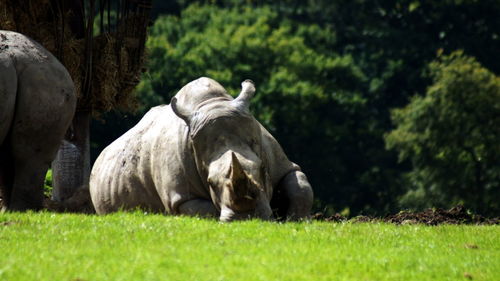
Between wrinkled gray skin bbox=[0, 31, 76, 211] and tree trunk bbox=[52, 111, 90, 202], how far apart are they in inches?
148

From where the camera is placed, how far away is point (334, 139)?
178 ft

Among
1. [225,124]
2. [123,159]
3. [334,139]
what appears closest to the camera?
[225,124]

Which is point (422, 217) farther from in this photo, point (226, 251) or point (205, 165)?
point (226, 251)

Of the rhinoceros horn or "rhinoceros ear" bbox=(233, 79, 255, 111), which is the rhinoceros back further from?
the rhinoceros horn

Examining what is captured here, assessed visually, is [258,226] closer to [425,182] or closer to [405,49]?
[425,182]

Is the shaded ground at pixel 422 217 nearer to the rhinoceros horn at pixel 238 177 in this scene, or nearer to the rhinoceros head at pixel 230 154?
the rhinoceros head at pixel 230 154

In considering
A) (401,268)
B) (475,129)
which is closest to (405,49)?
(475,129)

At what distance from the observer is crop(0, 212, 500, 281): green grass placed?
11977 mm

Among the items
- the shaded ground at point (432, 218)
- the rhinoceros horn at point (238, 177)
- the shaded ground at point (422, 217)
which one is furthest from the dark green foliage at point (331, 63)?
the rhinoceros horn at point (238, 177)

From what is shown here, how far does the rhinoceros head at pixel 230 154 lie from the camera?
50.7 ft

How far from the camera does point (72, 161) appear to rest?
2139cm

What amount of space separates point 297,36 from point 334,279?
48.9 meters

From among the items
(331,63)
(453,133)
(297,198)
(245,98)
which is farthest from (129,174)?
(331,63)

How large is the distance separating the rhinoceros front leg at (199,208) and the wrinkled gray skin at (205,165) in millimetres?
13
